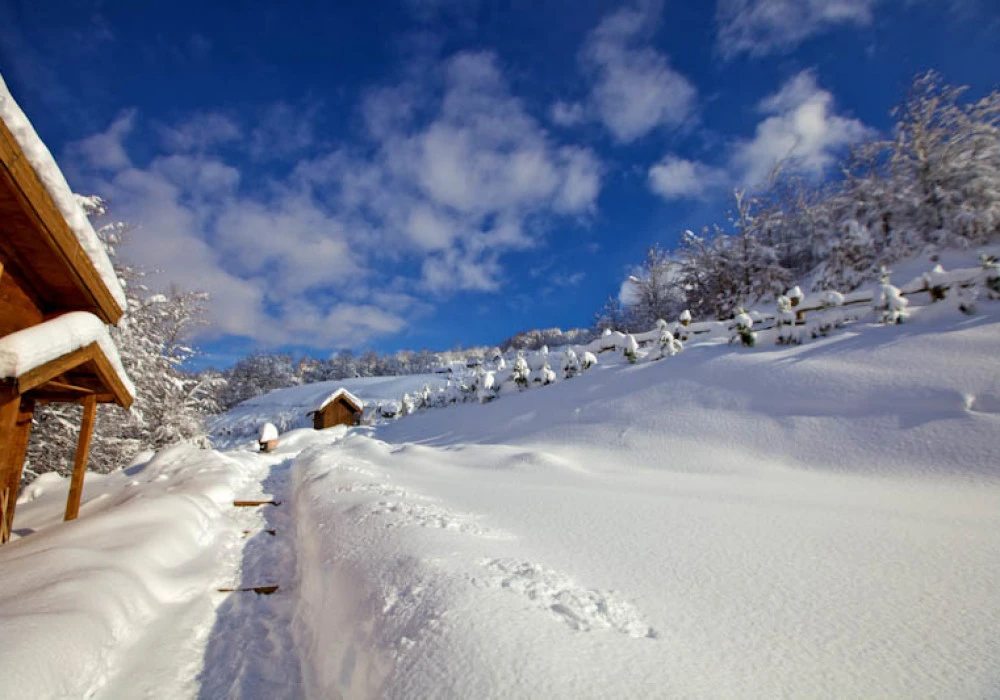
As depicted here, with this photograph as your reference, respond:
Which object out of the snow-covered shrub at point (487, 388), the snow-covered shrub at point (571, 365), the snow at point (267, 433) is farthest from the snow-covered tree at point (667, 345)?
the snow at point (267, 433)

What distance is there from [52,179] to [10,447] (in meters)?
2.99

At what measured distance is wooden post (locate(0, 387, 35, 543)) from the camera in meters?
4.07

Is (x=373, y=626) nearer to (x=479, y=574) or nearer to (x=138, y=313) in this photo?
(x=479, y=574)

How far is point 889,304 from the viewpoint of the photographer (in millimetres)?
7629

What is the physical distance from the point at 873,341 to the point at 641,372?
4.17 metres

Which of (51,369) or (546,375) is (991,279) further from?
(51,369)

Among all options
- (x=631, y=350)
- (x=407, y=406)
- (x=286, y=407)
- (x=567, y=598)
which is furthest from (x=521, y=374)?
(x=286, y=407)

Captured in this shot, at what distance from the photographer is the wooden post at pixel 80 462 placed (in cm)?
557

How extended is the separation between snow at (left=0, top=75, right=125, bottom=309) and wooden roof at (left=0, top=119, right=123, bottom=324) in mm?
34

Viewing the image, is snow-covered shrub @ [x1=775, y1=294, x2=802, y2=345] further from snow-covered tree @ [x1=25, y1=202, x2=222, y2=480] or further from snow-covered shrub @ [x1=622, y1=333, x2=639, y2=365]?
snow-covered tree @ [x1=25, y1=202, x2=222, y2=480]

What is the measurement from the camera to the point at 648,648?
5.49ft

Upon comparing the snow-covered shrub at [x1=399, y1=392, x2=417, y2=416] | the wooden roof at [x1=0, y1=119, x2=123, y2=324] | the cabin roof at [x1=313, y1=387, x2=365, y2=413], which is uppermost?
the wooden roof at [x1=0, y1=119, x2=123, y2=324]

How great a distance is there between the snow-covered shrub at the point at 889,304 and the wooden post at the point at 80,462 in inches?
510

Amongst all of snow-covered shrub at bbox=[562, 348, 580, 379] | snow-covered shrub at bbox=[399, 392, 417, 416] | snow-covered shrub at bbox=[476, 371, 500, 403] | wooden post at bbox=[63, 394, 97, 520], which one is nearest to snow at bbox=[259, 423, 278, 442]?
snow-covered shrub at bbox=[399, 392, 417, 416]
